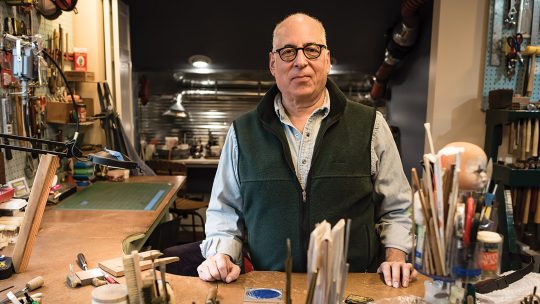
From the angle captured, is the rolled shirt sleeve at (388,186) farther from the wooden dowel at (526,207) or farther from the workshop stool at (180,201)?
the workshop stool at (180,201)

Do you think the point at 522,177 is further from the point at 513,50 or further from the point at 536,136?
the point at 513,50

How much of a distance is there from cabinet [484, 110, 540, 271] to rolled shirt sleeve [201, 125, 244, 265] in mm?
1551

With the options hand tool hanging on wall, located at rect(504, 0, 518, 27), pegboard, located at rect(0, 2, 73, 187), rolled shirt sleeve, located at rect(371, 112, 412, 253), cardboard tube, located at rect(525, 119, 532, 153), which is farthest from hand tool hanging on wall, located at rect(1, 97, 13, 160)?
hand tool hanging on wall, located at rect(504, 0, 518, 27)

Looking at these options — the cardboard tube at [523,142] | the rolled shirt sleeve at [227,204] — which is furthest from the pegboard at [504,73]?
the rolled shirt sleeve at [227,204]

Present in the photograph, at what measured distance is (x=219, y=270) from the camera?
138 cm

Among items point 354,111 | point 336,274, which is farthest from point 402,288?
point 354,111

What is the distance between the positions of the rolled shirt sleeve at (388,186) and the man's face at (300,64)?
0.29 m

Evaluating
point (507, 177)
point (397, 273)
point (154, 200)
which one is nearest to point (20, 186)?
point (154, 200)

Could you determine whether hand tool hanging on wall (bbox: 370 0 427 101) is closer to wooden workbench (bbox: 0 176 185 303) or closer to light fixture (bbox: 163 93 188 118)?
light fixture (bbox: 163 93 188 118)

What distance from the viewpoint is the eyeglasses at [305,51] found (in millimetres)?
1517

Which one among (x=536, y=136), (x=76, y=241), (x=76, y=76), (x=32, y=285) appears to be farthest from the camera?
(x=76, y=76)

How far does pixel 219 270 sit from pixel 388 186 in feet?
2.19

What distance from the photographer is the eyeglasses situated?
1.52m

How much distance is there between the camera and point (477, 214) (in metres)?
0.91
